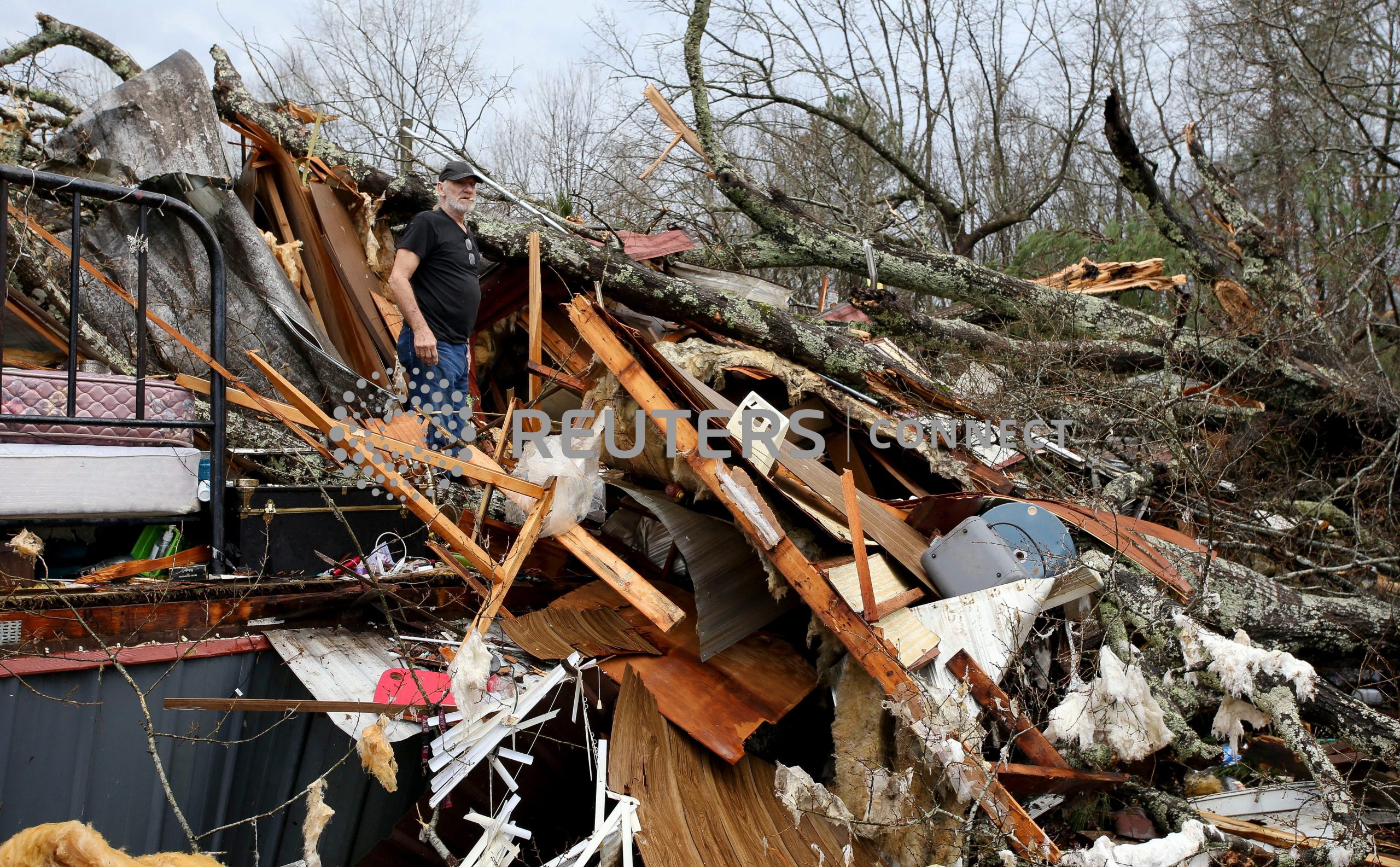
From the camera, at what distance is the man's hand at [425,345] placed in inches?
144

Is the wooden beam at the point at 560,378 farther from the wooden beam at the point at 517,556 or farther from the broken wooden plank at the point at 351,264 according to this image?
the broken wooden plank at the point at 351,264

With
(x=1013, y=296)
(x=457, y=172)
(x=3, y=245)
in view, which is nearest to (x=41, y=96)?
(x=457, y=172)

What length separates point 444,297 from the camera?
3.86 meters

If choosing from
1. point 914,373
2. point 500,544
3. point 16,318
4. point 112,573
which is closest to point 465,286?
point 500,544

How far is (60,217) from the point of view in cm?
484

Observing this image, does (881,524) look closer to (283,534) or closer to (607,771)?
(607,771)

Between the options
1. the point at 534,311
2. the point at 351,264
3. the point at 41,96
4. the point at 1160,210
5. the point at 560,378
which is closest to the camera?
the point at 560,378

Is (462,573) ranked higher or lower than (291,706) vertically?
higher

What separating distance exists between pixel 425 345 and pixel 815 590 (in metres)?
2.06

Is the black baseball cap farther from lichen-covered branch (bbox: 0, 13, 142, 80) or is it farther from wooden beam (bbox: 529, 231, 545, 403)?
lichen-covered branch (bbox: 0, 13, 142, 80)

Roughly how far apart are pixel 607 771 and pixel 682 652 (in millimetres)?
567

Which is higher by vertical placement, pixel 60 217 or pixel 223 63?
pixel 223 63

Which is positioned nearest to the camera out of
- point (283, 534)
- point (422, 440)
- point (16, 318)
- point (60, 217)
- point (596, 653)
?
point (596, 653)

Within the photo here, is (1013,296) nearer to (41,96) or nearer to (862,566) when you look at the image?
(862,566)
